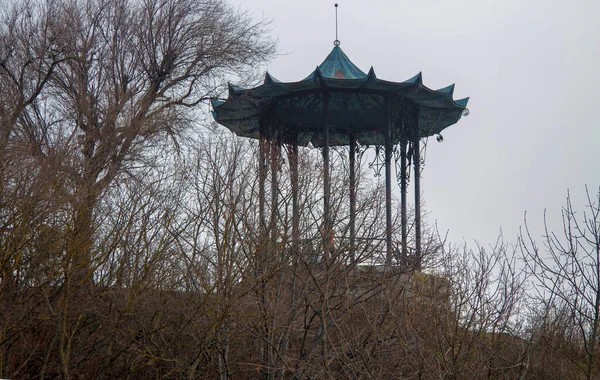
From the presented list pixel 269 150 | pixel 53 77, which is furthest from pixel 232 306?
pixel 53 77

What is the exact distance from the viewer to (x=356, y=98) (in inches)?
842

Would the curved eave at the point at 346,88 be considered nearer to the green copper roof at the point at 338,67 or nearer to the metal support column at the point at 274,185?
the green copper roof at the point at 338,67

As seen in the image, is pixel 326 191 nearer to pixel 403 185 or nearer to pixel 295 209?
pixel 295 209

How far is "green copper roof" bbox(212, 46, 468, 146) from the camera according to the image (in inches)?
771

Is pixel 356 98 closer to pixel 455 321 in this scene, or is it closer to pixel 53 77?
pixel 53 77

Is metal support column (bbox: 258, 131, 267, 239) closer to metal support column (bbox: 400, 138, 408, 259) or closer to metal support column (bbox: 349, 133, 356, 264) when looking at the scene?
metal support column (bbox: 349, 133, 356, 264)

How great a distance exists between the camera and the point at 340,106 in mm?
21859

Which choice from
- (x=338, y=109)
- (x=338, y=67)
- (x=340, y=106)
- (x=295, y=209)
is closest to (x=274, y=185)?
(x=295, y=209)

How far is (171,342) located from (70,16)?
954 centimetres

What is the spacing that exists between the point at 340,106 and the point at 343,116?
0.76m

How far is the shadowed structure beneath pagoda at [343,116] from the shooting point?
62.8ft

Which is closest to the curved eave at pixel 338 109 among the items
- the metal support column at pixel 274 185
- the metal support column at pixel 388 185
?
the metal support column at pixel 388 185

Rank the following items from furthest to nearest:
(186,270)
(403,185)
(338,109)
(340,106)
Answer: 1. (338,109)
2. (340,106)
3. (403,185)
4. (186,270)

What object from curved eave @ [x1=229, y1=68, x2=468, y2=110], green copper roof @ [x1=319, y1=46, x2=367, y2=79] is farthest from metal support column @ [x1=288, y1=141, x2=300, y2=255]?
green copper roof @ [x1=319, y1=46, x2=367, y2=79]
